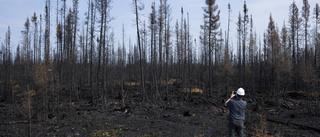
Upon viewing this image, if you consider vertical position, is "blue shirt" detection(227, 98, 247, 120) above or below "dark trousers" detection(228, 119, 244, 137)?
above

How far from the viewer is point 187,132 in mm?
9750

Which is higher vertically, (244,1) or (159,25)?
(244,1)

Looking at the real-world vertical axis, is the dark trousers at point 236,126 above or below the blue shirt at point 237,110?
below

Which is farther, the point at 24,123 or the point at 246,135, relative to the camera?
the point at 24,123

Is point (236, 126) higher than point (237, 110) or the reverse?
the reverse

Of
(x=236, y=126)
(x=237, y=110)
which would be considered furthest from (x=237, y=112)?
(x=236, y=126)

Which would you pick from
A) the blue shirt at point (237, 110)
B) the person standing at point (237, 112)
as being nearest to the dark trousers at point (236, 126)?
the person standing at point (237, 112)

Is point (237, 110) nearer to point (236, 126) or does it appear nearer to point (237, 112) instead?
point (237, 112)

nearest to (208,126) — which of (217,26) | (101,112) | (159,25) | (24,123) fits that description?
(101,112)

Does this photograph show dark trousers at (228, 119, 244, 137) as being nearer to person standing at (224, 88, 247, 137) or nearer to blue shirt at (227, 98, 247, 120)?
person standing at (224, 88, 247, 137)

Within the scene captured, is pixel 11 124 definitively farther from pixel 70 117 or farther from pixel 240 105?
pixel 240 105

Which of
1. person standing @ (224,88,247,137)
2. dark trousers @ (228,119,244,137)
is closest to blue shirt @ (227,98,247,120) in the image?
person standing @ (224,88,247,137)

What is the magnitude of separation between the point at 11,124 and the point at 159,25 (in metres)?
16.6

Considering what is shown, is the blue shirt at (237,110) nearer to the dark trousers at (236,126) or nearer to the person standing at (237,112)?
the person standing at (237,112)
